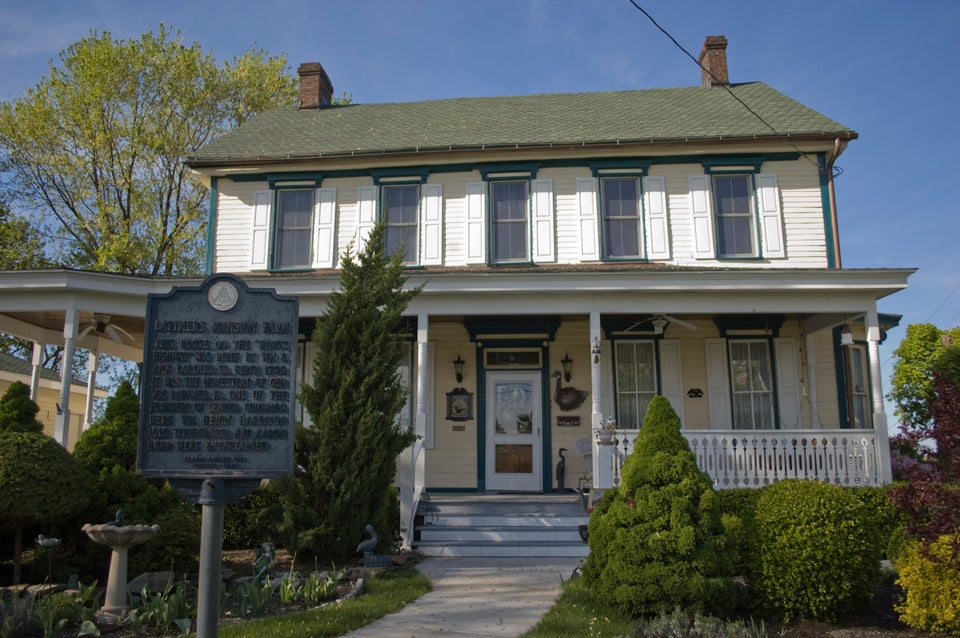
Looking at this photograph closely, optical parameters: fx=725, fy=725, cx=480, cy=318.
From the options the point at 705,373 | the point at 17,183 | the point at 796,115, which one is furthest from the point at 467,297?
the point at 17,183

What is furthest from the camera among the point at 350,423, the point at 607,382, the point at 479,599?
the point at 607,382

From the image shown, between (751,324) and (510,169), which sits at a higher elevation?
(510,169)

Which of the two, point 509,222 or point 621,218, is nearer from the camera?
point 621,218

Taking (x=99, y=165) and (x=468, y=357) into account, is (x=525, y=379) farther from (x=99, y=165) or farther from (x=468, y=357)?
(x=99, y=165)

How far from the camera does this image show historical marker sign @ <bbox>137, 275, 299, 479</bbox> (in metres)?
4.88

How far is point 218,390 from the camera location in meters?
4.99

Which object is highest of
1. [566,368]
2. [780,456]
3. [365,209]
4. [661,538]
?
[365,209]

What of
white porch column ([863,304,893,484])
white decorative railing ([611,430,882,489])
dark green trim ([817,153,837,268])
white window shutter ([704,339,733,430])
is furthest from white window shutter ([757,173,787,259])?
white decorative railing ([611,430,882,489])

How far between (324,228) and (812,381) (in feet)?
32.0

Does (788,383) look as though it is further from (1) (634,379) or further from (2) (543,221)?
(2) (543,221)

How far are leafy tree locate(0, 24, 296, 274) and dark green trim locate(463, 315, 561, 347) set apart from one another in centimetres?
1459

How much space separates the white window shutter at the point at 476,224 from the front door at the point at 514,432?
2289mm

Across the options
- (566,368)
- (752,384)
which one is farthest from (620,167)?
(752,384)

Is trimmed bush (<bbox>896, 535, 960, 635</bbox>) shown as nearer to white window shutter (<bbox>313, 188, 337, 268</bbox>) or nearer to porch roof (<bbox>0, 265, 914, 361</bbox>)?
porch roof (<bbox>0, 265, 914, 361</bbox>)
